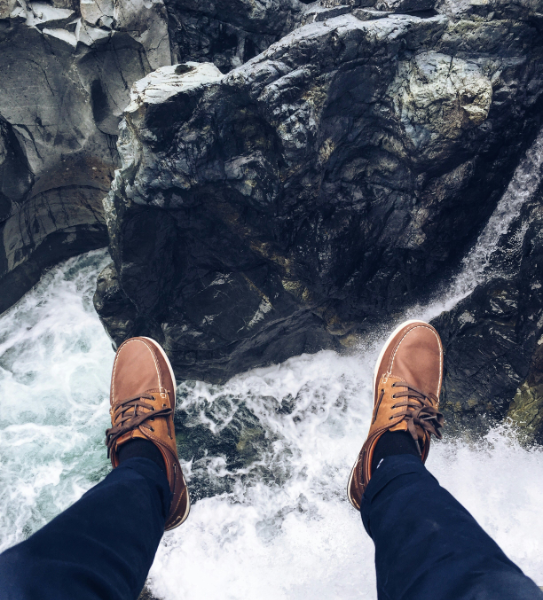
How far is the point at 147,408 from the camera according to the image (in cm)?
239

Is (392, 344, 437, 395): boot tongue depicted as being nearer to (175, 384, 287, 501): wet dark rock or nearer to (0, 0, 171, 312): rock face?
(175, 384, 287, 501): wet dark rock

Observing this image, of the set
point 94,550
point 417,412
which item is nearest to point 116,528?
point 94,550

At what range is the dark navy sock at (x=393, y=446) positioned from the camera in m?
2.05

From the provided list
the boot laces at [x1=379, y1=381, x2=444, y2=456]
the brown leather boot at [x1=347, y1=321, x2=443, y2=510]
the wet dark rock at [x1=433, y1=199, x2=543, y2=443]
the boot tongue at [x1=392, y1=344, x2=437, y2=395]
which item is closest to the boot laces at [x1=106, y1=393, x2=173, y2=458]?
the brown leather boot at [x1=347, y1=321, x2=443, y2=510]

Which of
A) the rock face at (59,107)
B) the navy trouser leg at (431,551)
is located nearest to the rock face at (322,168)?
the rock face at (59,107)

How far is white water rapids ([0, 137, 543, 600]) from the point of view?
2.84 meters

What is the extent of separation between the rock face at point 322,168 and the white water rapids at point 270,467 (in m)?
0.45

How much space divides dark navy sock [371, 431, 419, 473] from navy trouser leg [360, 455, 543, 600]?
412mm

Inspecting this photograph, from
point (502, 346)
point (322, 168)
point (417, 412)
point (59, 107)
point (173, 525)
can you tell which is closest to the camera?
point (173, 525)

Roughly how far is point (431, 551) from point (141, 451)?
1512mm

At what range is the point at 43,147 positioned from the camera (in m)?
4.39

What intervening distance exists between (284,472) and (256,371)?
3.57 ft

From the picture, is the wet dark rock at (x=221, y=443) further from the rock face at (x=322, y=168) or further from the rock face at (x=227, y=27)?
the rock face at (x=227, y=27)

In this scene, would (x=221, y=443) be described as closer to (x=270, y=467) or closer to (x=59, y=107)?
(x=270, y=467)
